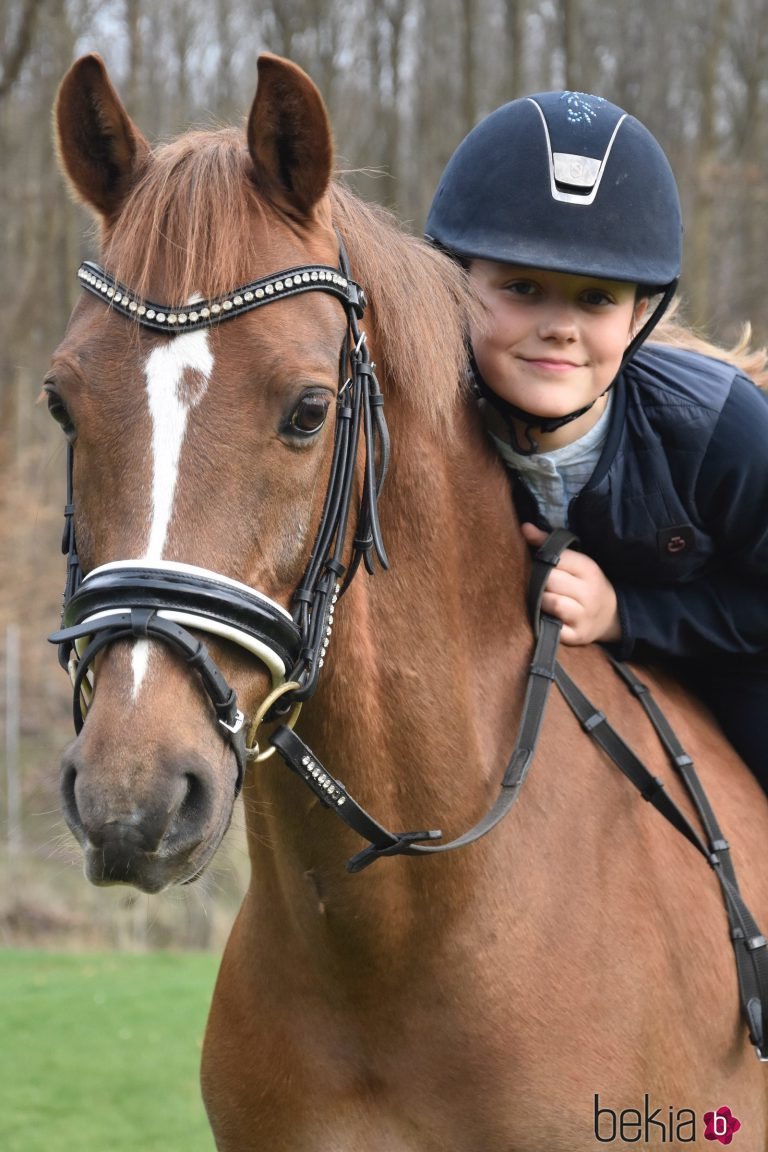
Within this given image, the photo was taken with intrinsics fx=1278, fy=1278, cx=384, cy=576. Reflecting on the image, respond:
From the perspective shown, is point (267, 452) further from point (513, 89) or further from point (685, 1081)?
point (513, 89)

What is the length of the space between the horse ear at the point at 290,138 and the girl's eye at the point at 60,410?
1.86 ft

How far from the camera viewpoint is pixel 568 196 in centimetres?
296

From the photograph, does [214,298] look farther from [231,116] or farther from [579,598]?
[231,116]

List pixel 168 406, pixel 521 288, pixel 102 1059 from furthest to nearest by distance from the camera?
pixel 102 1059 < pixel 521 288 < pixel 168 406

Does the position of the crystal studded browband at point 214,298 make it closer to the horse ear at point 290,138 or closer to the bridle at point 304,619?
the bridle at point 304,619

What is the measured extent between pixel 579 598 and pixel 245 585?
3.63 feet

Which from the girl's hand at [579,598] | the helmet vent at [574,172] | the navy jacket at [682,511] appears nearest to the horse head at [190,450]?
the helmet vent at [574,172]

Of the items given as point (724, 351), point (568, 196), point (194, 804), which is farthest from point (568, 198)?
point (194, 804)

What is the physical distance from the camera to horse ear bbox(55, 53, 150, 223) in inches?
98.4

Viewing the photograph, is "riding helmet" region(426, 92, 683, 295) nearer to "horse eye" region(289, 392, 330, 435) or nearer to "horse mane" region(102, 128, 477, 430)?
"horse mane" region(102, 128, 477, 430)

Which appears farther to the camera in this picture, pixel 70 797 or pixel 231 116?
pixel 231 116

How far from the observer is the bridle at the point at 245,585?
81.1 inches

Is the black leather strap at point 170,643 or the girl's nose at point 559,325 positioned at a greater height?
the girl's nose at point 559,325

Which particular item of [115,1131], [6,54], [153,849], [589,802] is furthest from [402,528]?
[6,54]
